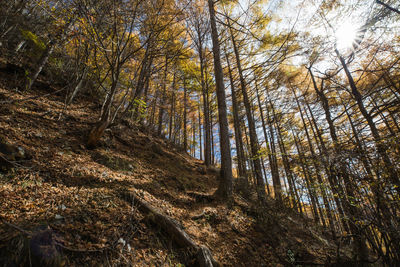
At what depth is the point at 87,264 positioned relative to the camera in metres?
1.61

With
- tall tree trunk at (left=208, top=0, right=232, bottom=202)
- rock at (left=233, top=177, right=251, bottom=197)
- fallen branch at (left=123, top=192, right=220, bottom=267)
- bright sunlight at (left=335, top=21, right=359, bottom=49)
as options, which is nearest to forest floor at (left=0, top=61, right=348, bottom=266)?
fallen branch at (left=123, top=192, right=220, bottom=267)

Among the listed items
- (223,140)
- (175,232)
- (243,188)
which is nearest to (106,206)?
(175,232)

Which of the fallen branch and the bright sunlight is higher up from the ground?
the bright sunlight

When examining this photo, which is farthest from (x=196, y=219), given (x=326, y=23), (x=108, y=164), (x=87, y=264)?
(x=326, y=23)

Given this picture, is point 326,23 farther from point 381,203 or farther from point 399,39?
point 381,203

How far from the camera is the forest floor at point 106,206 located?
72.9 inches

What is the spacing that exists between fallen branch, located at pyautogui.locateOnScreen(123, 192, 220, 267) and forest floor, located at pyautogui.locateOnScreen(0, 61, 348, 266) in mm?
98

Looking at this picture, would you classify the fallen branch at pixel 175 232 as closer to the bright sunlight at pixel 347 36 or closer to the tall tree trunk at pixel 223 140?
the tall tree trunk at pixel 223 140

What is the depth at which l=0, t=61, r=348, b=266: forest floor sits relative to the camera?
1853mm

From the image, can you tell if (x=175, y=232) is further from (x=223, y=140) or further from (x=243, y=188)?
(x=243, y=188)

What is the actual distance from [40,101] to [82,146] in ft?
7.90

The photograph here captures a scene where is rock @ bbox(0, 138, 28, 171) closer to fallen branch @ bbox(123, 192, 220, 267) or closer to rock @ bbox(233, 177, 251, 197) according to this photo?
fallen branch @ bbox(123, 192, 220, 267)

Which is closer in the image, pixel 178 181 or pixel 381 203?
pixel 381 203

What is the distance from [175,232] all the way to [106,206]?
4.00 ft
